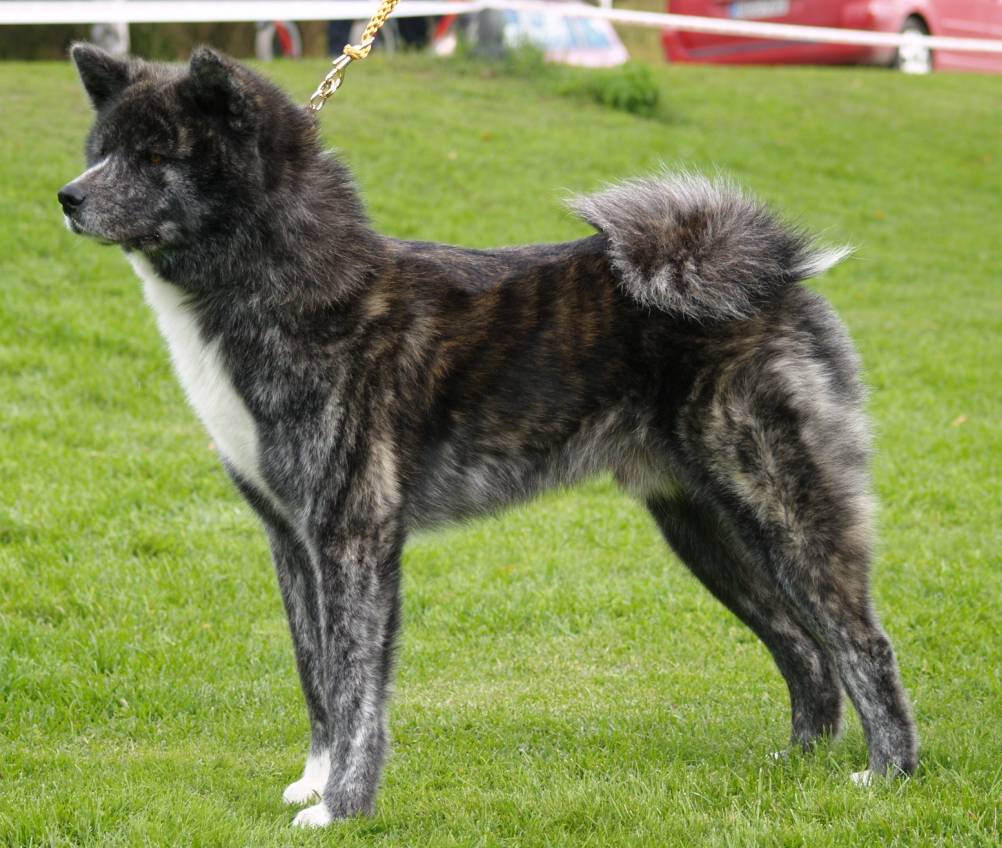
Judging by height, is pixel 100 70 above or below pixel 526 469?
above

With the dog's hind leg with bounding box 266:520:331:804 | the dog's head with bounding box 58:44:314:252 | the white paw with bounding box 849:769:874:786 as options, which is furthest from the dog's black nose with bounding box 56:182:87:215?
the white paw with bounding box 849:769:874:786

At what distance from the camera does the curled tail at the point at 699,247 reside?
13.5 feet

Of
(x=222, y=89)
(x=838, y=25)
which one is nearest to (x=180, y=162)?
(x=222, y=89)

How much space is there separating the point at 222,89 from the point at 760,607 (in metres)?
2.50

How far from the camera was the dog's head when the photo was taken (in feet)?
12.6

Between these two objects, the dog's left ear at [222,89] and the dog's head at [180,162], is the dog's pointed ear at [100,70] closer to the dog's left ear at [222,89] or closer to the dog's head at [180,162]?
the dog's head at [180,162]

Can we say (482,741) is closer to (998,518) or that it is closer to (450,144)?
(998,518)

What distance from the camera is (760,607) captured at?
4.70m

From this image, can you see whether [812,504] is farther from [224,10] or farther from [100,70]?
[224,10]

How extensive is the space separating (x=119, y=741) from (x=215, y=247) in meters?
1.95

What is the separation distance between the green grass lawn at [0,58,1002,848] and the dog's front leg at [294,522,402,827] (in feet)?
0.47

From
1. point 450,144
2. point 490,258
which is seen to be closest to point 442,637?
point 490,258

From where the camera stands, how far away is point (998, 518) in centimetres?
721

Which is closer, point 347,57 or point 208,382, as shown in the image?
point 208,382
